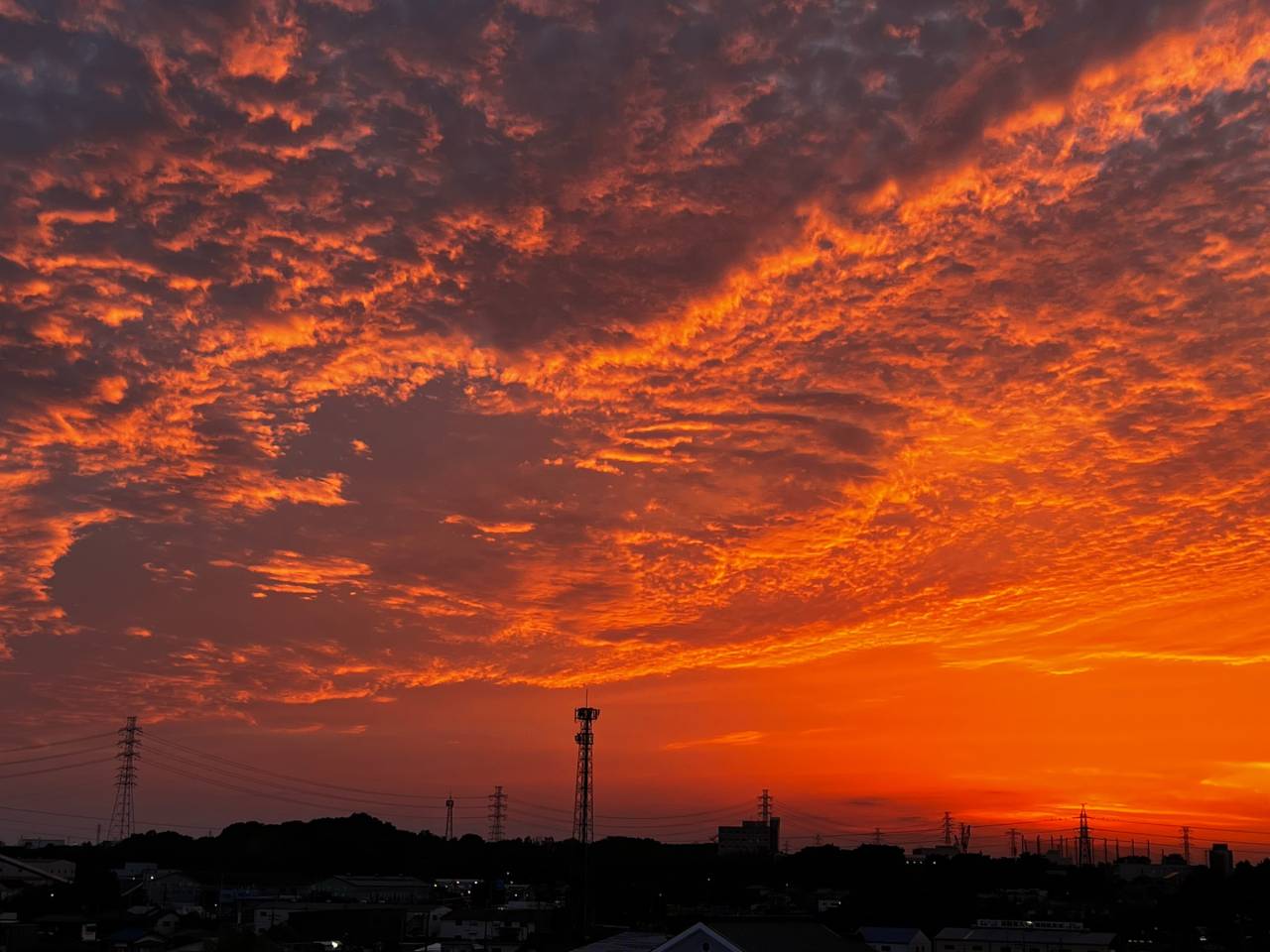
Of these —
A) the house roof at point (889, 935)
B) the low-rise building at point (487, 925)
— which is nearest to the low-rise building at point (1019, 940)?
the house roof at point (889, 935)

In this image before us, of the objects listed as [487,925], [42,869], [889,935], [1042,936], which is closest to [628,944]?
[889,935]

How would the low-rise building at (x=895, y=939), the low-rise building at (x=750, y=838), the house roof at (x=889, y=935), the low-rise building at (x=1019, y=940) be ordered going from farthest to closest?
the low-rise building at (x=750, y=838), the house roof at (x=889, y=935), the low-rise building at (x=895, y=939), the low-rise building at (x=1019, y=940)

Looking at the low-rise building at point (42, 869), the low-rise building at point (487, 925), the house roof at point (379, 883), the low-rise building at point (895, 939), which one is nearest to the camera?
the low-rise building at point (895, 939)

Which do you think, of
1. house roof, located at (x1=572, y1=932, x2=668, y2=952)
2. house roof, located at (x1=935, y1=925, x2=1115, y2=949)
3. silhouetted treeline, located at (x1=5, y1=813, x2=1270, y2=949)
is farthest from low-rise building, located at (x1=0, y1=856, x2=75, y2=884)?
house roof, located at (x1=935, y1=925, x2=1115, y2=949)

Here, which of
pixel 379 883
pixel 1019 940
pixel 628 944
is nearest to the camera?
pixel 628 944

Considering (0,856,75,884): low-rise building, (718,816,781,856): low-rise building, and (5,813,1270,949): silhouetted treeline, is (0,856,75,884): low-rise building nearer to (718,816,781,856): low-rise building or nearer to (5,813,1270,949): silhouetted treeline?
(5,813,1270,949): silhouetted treeline

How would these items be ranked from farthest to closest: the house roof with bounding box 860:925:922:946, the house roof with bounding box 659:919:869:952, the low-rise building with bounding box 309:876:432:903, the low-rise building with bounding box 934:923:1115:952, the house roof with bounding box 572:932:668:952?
the low-rise building with bounding box 309:876:432:903, the house roof with bounding box 860:925:922:946, the low-rise building with bounding box 934:923:1115:952, the house roof with bounding box 572:932:668:952, the house roof with bounding box 659:919:869:952

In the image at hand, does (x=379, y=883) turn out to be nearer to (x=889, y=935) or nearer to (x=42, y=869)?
(x=42, y=869)

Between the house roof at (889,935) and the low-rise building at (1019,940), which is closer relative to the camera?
the low-rise building at (1019,940)

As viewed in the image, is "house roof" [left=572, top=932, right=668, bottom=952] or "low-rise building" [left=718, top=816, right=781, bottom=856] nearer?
"house roof" [left=572, top=932, right=668, bottom=952]

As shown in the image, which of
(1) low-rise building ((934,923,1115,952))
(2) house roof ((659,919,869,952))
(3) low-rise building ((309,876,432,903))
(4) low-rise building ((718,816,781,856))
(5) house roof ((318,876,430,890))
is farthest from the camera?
(4) low-rise building ((718,816,781,856))

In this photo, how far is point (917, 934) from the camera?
71.2m

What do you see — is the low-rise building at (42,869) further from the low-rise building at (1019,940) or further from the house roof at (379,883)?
the low-rise building at (1019,940)

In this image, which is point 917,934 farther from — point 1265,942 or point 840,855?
point 840,855
